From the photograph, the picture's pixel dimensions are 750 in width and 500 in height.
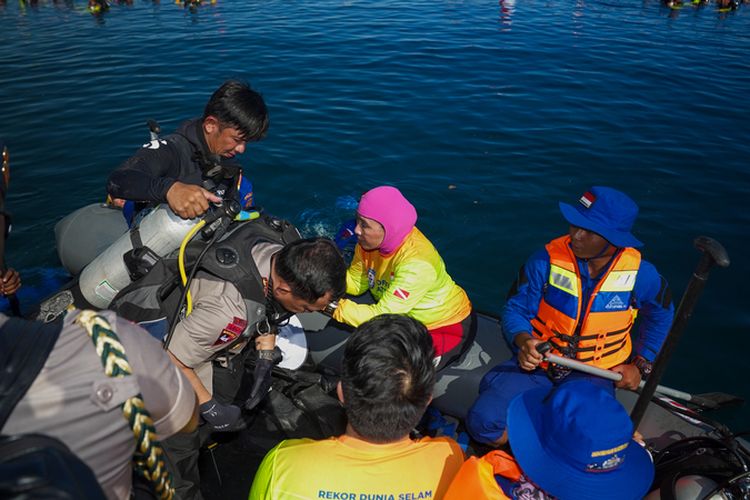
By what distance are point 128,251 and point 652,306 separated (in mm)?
3581

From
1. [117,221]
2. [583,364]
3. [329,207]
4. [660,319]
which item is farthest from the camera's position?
[329,207]

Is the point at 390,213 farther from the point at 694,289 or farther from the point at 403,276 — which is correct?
the point at 694,289

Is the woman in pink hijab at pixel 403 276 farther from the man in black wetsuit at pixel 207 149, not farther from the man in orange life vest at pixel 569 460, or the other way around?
the man in orange life vest at pixel 569 460

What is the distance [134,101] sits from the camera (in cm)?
1046

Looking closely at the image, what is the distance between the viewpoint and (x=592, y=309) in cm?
357

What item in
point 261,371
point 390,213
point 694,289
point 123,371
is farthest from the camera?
point 390,213

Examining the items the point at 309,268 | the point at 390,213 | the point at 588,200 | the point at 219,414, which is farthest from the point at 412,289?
the point at 219,414

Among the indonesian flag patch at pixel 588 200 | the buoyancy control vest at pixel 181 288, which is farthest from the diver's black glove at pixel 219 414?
the indonesian flag patch at pixel 588 200

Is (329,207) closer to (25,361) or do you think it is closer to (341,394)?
(341,394)

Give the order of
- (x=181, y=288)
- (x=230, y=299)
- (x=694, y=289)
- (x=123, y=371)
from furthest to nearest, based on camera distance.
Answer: (x=181, y=288), (x=230, y=299), (x=694, y=289), (x=123, y=371)

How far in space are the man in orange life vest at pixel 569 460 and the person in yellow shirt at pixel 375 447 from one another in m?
0.15

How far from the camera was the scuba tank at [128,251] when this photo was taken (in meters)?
3.11

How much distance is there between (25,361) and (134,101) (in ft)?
35.2

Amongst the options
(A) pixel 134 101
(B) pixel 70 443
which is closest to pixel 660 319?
(B) pixel 70 443
